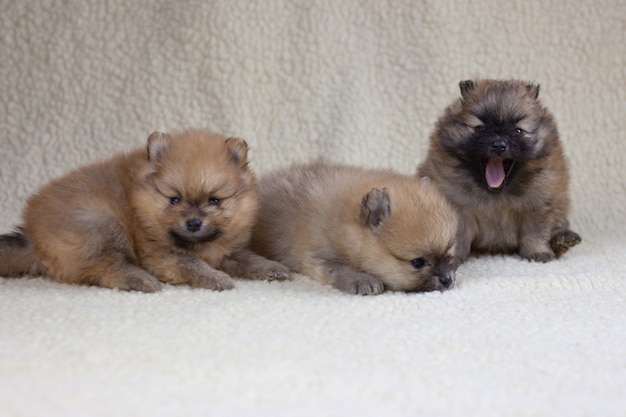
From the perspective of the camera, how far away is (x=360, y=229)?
357 centimetres

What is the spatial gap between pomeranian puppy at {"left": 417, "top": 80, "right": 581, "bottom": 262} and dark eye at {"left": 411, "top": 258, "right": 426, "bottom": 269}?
51cm

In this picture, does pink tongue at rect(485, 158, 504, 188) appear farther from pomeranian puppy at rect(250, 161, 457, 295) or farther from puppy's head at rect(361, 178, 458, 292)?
puppy's head at rect(361, 178, 458, 292)

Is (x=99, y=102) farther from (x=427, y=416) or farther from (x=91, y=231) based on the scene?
(x=427, y=416)

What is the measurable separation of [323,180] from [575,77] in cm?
210

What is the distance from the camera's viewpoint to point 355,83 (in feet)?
17.0

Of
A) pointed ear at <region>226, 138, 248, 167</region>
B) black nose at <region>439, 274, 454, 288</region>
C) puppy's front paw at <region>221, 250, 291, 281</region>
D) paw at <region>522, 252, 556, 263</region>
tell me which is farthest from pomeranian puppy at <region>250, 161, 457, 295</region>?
paw at <region>522, 252, 556, 263</region>

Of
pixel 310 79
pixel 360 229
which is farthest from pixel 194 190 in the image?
pixel 310 79

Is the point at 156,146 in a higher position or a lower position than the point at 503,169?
higher

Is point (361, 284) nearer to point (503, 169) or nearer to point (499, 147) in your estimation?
point (499, 147)

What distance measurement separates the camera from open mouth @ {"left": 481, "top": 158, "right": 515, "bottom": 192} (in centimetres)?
412

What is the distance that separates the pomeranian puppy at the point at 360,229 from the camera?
347 centimetres

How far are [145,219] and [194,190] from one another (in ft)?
0.80

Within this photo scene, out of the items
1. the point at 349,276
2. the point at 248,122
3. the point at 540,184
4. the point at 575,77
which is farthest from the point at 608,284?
the point at 248,122

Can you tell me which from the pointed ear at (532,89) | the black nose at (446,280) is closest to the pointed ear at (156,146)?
the black nose at (446,280)
